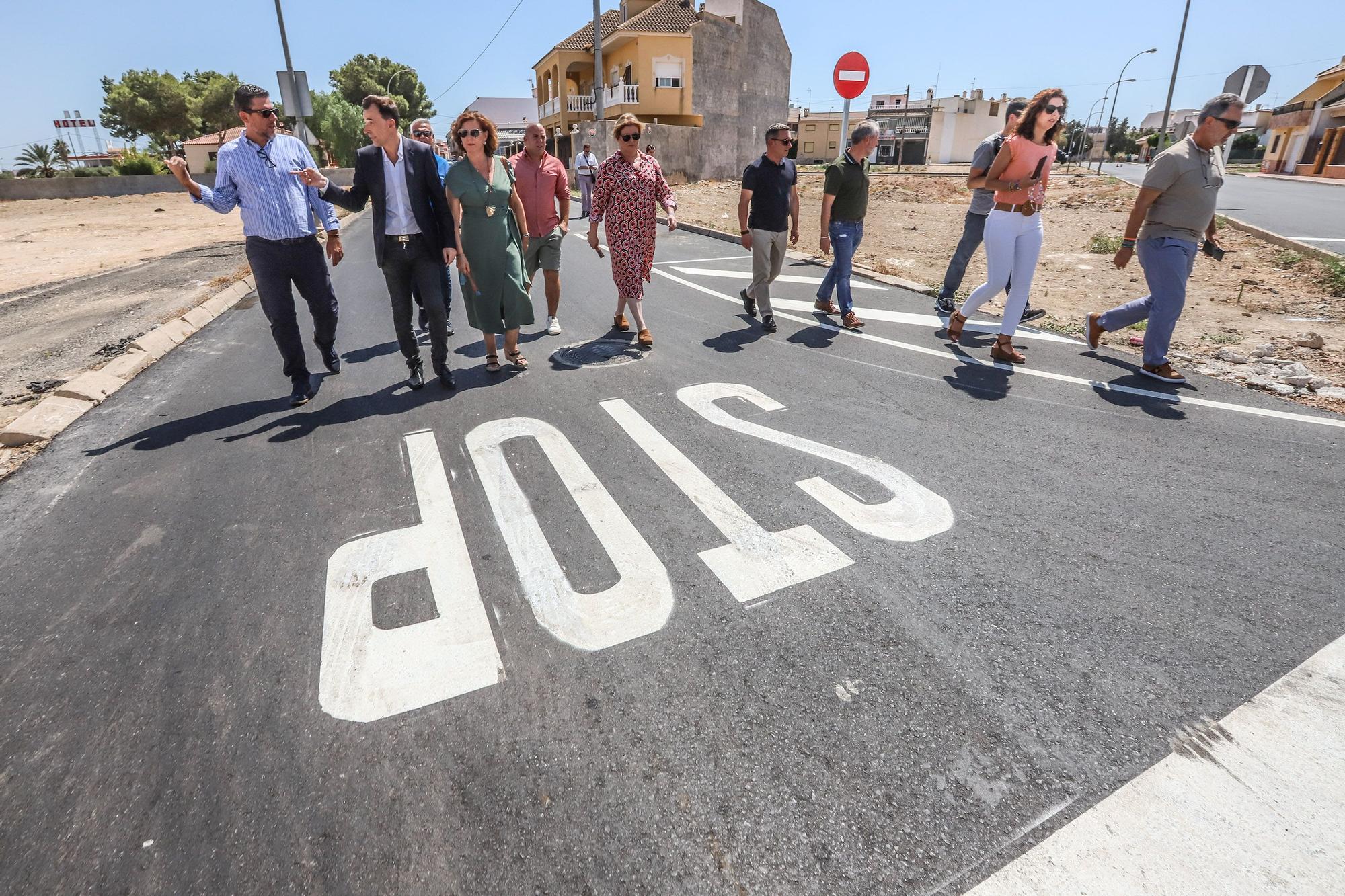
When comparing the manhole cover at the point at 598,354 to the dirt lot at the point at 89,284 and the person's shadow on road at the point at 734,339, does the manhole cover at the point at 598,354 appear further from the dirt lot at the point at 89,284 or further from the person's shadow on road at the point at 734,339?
the dirt lot at the point at 89,284

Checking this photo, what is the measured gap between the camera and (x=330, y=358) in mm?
5289

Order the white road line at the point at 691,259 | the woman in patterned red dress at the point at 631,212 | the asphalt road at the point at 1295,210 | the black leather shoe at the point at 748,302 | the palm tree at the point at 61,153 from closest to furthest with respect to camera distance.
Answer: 1. the woman in patterned red dress at the point at 631,212
2. the black leather shoe at the point at 748,302
3. the white road line at the point at 691,259
4. the asphalt road at the point at 1295,210
5. the palm tree at the point at 61,153

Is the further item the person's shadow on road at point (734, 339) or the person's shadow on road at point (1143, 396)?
the person's shadow on road at point (734, 339)

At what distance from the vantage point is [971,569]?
Result: 105 inches

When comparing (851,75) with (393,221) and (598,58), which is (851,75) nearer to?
(393,221)

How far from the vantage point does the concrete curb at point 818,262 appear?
26.3ft

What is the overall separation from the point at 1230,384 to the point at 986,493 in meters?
2.92

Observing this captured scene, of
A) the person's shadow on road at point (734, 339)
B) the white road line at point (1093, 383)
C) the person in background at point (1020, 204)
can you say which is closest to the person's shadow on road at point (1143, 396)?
the white road line at point (1093, 383)

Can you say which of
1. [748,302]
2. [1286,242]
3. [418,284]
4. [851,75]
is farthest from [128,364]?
[1286,242]

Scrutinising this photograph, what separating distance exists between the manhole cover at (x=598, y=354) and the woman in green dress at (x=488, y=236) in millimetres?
419

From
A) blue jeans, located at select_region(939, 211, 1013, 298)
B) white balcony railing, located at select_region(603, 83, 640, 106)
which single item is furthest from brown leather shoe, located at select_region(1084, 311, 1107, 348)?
white balcony railing, located at select_region(603, 83, 640, 106)

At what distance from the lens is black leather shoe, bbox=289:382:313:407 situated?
470 cm

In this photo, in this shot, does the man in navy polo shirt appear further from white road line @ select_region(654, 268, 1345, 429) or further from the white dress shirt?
the white dress shirt

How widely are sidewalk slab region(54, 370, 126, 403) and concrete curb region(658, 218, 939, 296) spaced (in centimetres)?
461
